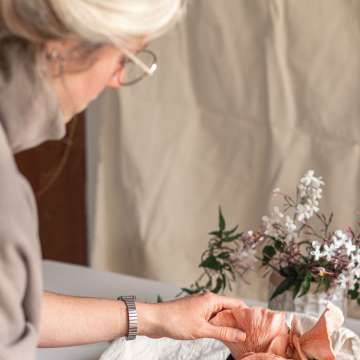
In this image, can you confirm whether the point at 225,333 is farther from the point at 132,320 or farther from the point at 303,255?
the point at 303,255

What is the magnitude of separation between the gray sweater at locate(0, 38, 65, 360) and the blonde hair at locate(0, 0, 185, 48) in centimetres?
2

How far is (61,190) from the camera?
2.34 meters

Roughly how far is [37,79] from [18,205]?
0.12 metres

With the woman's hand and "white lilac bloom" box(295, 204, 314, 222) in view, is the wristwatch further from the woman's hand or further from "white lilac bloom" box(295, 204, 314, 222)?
"white lilac bloom" box(295, 204, 314, 222)

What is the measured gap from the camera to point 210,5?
1.83 metres

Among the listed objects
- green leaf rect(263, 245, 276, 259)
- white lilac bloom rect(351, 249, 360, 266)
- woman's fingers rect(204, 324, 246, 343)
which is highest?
white lilac bloom rect(351, 249, 360, 266)

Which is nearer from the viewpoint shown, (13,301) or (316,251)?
(13,301)

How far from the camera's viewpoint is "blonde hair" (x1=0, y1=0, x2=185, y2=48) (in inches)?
26.8

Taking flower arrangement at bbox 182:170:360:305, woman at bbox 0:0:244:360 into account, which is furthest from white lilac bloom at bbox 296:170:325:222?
woman at bbox 0:0:244:360

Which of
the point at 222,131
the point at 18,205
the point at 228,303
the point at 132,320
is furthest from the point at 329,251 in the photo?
the point at 222,131

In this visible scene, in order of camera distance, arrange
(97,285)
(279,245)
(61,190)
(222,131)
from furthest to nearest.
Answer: (61,190), (222,131), (97,285), (279,245)

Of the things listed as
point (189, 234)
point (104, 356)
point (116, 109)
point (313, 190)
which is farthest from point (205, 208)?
point (104, 356)

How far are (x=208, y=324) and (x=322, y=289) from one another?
23cm

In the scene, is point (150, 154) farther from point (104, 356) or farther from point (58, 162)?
point (104, 356)
